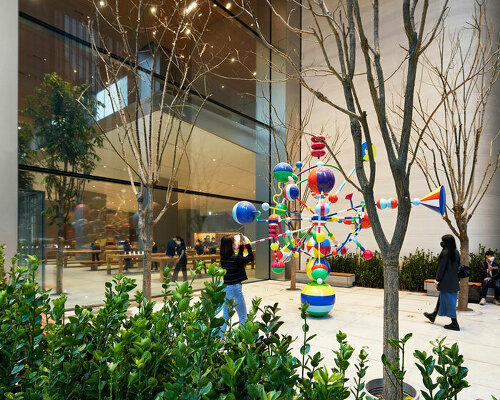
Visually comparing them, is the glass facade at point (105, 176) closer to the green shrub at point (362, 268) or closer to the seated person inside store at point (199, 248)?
the seated person inside store at point (199, 248)

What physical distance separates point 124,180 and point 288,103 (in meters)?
7.17

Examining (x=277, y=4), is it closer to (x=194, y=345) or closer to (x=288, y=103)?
(x=288, y=103)

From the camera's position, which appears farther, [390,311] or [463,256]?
[463,256]

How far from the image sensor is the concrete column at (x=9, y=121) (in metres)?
5.96

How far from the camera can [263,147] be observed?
1308 centimetres

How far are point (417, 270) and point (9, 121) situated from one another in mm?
11036

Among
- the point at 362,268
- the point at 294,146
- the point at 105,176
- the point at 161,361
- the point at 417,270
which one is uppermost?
the point at 294,146

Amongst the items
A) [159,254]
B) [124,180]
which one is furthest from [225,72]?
[159,254]

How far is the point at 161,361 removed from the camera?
1.45m

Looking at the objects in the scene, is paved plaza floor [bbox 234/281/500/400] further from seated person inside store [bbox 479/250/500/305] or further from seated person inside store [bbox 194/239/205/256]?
seated person inside store [bbox 194/239/205/256]

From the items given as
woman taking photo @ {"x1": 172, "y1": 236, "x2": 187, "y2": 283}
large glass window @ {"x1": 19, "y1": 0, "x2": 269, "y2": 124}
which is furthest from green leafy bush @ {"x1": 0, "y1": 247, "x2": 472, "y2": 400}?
woman taking photo @ {"x1": 172, "y1": 236, "x2": 187, "y2": 283}

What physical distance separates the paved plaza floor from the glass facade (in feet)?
10.6

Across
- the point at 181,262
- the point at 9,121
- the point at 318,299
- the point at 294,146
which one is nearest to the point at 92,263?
the point at 181,262

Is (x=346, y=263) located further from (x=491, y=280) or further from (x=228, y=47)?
(x=228, y=47)
